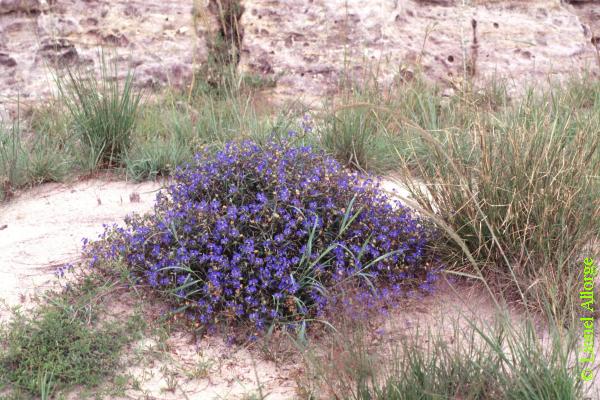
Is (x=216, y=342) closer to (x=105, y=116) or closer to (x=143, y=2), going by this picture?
(x=105, y=116)

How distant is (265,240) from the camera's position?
3072 millimetres

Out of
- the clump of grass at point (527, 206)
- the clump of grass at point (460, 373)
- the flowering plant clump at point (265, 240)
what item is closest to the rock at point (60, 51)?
the flowering plant clump at point (265, 240)

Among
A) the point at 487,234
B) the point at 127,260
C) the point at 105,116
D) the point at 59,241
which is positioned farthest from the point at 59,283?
the point at 487,234

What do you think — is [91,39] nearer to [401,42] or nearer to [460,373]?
[401,42]

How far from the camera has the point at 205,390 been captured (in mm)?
2684

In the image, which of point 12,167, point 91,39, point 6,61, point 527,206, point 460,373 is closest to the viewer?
point 460,373

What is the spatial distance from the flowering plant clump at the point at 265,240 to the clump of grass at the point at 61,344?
0.28 metres

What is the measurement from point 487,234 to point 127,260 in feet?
5.66

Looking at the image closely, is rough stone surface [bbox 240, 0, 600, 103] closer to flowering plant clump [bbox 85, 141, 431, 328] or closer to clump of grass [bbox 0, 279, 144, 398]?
flowering plant clump [bbox 85, 141, 431, 328]

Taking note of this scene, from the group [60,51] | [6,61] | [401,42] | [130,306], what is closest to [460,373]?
[130,306]

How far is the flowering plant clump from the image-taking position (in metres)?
2.98

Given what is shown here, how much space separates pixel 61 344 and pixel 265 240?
97 centimetres

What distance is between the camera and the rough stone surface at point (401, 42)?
6.25 meters

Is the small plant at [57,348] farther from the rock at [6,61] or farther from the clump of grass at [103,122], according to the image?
the rock at [6,61]
